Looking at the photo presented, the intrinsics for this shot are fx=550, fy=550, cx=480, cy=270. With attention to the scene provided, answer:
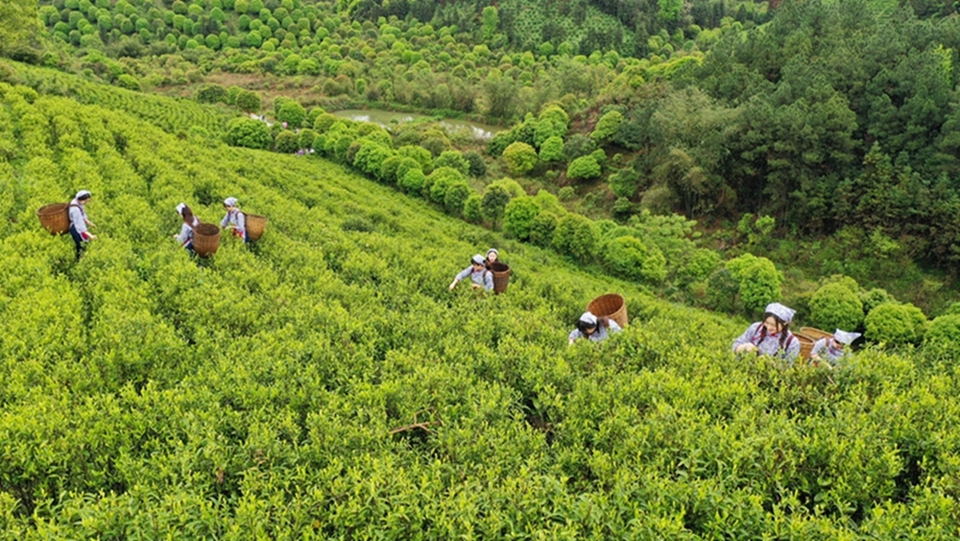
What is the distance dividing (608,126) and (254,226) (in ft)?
104

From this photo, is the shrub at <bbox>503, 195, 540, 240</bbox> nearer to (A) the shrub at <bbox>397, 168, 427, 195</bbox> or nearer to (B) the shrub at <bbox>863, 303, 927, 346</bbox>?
(A) the shrub at <bbox>397, 168, 427, 195</bbox>

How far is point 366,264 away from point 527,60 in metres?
67.5

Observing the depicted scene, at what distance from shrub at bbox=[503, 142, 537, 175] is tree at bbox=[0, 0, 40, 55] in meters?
28.3

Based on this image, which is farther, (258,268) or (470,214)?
(470,214)

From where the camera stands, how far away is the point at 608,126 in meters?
36.6

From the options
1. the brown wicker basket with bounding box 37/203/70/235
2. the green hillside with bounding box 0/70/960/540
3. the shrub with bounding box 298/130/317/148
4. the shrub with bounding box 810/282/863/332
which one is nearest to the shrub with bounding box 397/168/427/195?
the shrub with bounding box 298/130/317/148

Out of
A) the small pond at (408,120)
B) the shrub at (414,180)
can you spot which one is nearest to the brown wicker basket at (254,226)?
the shrub at (414,180)

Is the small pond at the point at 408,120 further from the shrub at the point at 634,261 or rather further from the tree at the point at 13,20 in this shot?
the shrub at the point at 634,261

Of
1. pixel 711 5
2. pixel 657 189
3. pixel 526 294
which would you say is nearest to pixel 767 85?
pixel 657 189

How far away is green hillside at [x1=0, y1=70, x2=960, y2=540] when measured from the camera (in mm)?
2867

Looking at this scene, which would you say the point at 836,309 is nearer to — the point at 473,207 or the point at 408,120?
the point at 473,207

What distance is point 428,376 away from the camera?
4.36m

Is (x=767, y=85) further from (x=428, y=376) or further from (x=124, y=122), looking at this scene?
(x=428, y=376)

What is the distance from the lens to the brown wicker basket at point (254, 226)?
8680 millimetres
